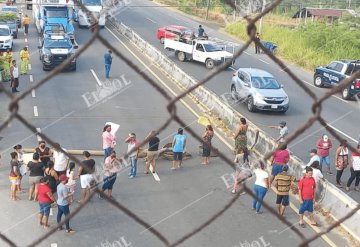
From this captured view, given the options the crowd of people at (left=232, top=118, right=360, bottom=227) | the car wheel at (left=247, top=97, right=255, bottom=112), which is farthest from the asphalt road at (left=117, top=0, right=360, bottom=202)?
the crowd of people at (left=232, top=118, right=360, bottom=227)

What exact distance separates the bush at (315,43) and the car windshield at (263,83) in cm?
807

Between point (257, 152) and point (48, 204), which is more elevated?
point (48, 204)

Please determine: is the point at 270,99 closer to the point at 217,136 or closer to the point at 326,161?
the point at 217,136

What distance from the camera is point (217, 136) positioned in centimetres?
1507

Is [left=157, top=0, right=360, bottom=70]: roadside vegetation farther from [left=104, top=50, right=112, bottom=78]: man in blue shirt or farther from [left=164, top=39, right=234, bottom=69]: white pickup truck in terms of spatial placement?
[left=104, top=50, right=112, bottom=78]: man in blue shirt

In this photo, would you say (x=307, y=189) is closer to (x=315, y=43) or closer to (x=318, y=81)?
(x=318, y=81)

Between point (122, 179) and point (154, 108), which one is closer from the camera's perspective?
point (122, 179)

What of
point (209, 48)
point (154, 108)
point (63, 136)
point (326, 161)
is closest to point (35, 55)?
point (209, 48)

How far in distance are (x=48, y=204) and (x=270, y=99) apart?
390 inches

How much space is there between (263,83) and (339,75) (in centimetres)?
401

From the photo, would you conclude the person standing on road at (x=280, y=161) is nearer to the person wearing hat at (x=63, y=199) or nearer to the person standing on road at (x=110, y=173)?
the person standing on road at (x=110, y=173)

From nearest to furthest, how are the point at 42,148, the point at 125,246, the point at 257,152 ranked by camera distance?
the point at 125,246, the point at 42,148, the point at 257,152

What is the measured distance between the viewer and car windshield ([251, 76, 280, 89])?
1823cm

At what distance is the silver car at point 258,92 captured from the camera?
1747 cm
